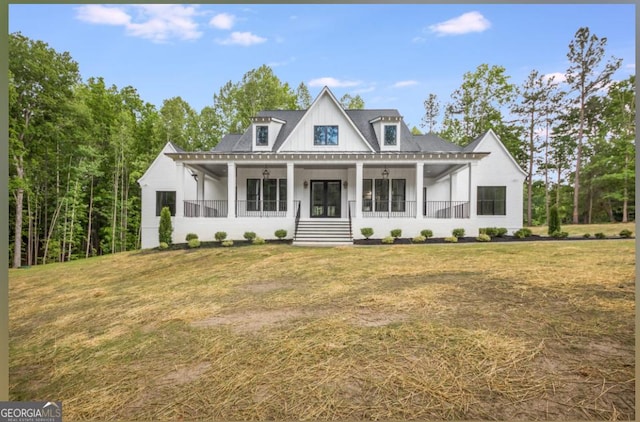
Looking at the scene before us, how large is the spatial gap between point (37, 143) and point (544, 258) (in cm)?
1665

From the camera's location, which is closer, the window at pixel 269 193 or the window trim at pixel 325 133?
the window trim at pixel 325 133

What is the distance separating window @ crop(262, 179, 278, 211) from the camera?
12.8 m

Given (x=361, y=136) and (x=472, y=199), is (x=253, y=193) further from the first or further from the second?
(x=472, y=199)

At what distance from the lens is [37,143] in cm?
1070

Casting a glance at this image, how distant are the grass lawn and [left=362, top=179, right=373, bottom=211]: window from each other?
781 centimetres

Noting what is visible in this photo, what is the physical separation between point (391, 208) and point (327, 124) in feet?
15.4

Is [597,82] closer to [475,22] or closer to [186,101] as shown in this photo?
[475,22]

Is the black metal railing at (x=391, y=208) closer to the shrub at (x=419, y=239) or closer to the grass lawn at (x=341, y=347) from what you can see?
the shrub at (x=419, y=239)

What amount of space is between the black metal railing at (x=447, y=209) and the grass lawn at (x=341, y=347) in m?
6.53

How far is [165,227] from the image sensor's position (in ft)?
33.7

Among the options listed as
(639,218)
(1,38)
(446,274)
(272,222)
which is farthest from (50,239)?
(639,218)

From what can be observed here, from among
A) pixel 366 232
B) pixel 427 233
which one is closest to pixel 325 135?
pixel 366 232

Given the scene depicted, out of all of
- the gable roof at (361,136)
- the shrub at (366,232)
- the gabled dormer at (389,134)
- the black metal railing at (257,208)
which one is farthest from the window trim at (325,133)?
the shrub at (366,232)

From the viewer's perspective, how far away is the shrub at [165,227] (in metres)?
10.2
